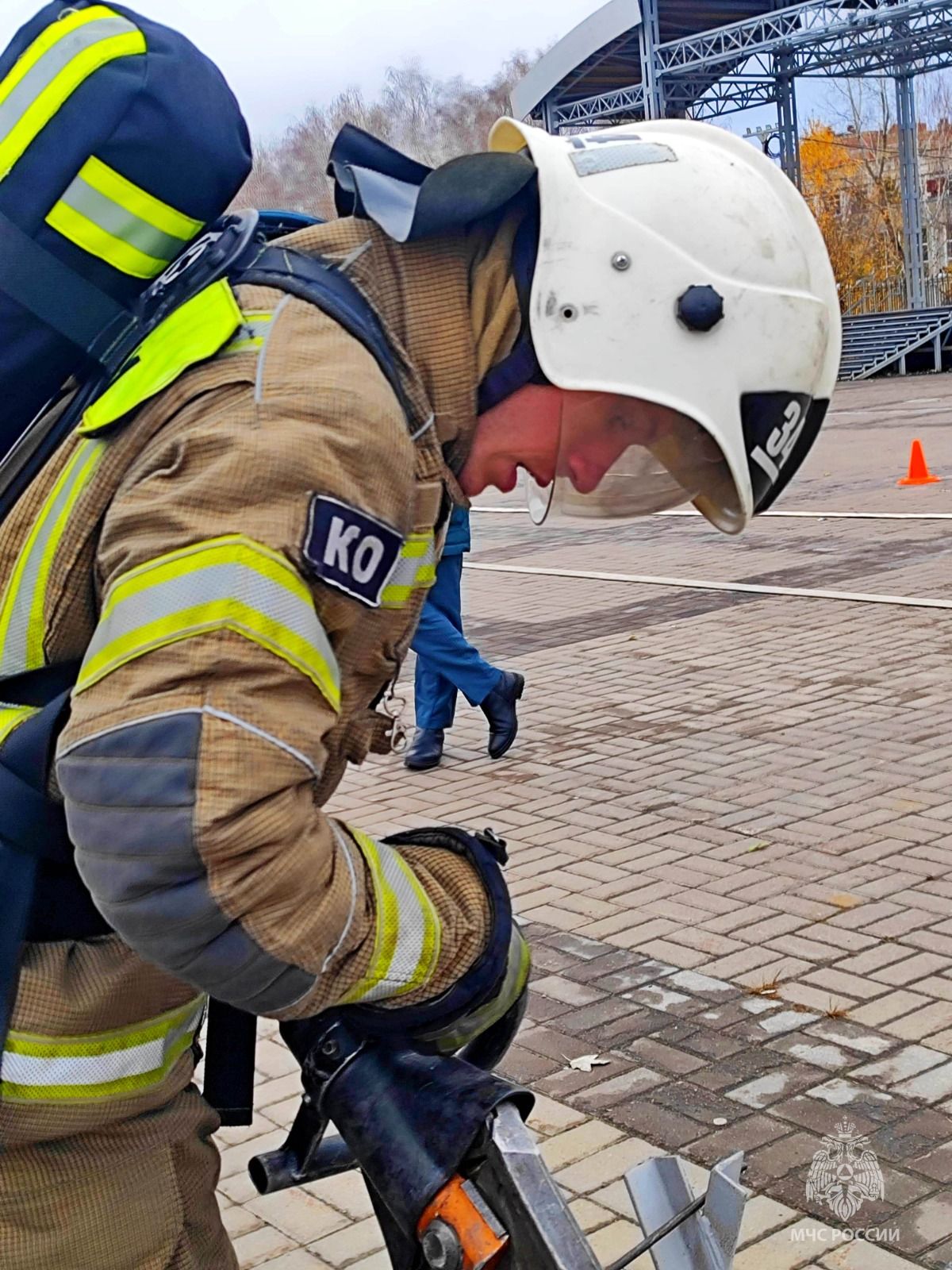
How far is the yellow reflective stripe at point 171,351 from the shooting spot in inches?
61.0

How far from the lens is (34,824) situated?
1656 mm

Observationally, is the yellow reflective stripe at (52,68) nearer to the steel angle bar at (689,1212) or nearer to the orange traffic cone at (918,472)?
the steel angle bar at (689,1212)

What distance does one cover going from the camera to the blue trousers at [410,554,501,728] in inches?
246

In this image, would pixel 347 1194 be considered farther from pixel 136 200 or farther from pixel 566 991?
pixel 136 200

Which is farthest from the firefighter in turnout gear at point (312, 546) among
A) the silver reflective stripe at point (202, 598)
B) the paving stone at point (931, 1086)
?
the paving stone at point (931, 1086)

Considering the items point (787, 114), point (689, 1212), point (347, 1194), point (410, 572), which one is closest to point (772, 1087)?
point (347, 1194)

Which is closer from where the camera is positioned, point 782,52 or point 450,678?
point 450,678

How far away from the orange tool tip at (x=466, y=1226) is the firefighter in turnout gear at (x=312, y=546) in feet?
0.62

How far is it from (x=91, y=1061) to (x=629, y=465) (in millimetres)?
1052

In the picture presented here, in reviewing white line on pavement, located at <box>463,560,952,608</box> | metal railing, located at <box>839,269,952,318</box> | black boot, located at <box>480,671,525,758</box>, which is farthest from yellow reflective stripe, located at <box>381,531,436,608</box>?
metal railing, located at <box>839,269,952,318</box>

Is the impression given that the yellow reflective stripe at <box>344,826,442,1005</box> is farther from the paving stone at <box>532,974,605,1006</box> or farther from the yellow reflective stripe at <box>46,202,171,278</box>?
the paving stone at <box>532,974,605,1006</box>

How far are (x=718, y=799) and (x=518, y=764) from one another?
1055 mm

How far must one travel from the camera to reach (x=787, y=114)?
3500cm

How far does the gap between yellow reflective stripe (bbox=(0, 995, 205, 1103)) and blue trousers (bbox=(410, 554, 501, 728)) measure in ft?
14.1
